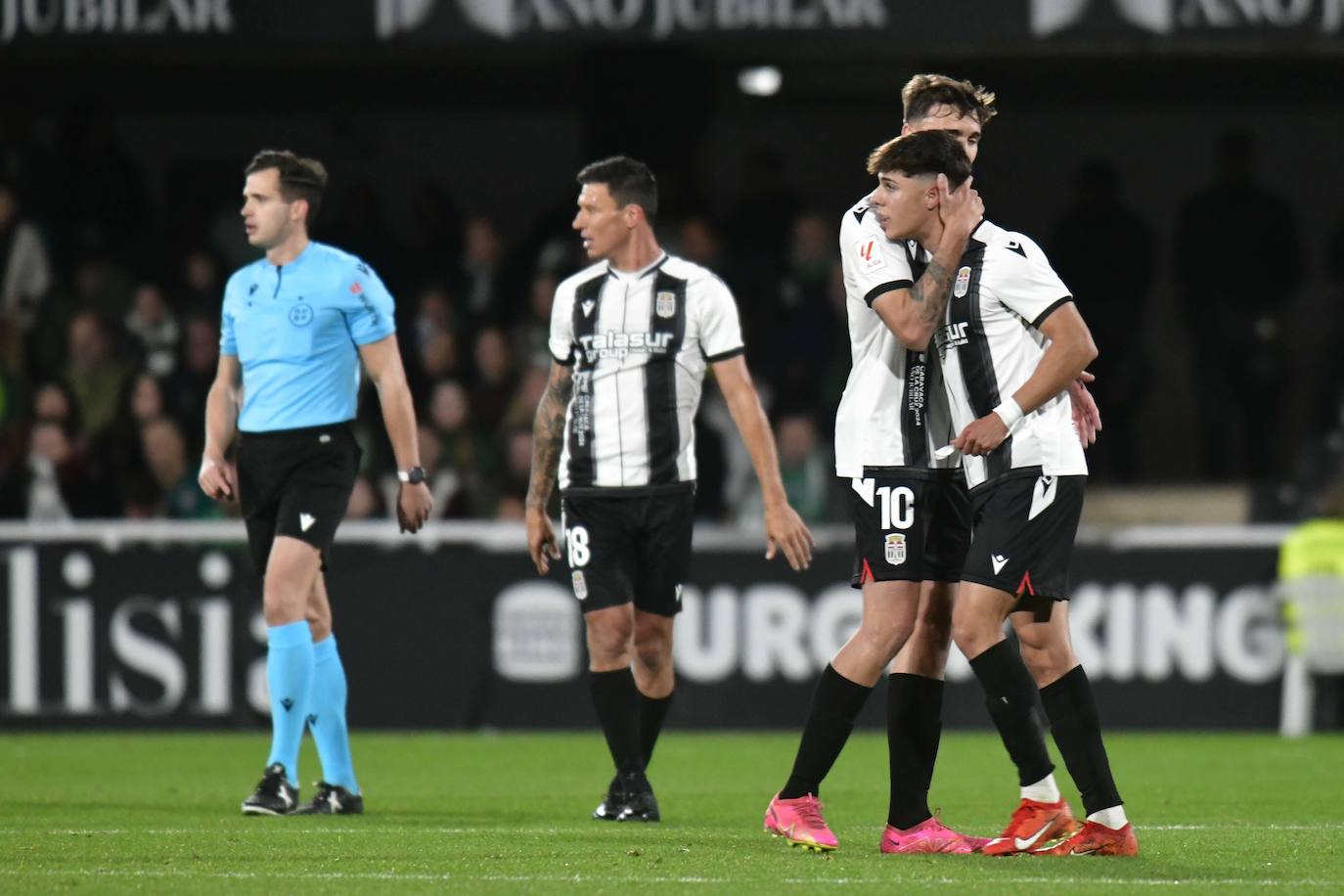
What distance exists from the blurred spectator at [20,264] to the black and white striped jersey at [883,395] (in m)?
9.95

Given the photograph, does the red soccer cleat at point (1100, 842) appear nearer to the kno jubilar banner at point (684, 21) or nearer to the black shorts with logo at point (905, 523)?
the black shorts with logo at point (905, 523)

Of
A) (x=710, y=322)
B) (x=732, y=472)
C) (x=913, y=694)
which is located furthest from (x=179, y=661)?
(x=913, y=694)

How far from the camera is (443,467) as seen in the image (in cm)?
1341

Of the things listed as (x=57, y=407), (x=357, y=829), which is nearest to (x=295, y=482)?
(x=357, y=829)

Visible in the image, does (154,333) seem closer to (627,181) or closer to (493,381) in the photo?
(493,381)

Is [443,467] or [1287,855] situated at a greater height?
[443,467]

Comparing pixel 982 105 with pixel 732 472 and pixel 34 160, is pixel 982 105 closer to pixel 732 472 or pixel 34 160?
pixel 732 472

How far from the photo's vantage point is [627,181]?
749 centimetres

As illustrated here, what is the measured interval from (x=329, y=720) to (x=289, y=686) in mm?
217

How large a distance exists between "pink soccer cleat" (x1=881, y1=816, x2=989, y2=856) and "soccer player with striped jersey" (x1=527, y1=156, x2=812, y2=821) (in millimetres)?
1377

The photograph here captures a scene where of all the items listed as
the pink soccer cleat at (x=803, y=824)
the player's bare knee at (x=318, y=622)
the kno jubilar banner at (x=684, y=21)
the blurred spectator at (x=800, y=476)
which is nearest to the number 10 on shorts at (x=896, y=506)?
the pink soccer cleat at (x=803, y=824)

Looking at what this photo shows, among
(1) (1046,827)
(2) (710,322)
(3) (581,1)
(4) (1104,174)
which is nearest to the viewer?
(1) (1046,827)

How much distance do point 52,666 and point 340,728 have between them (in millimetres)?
4734

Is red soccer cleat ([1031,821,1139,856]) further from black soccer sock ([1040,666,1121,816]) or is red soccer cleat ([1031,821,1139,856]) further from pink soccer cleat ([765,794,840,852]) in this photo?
pink soccer cleat ([765,794,840,852])
